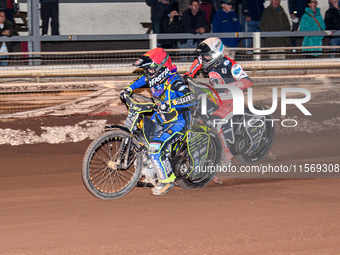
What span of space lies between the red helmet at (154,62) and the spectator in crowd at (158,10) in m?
6.24

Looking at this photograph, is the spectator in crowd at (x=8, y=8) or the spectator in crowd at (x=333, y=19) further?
the spectator in crowd at (x=333, y=19)

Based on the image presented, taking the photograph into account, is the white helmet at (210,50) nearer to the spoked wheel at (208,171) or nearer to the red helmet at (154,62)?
the spoked wheel at (208,171)

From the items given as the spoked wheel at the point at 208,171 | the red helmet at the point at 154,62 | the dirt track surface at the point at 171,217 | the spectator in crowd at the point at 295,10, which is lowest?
the dirt track surface at the point at 171,217

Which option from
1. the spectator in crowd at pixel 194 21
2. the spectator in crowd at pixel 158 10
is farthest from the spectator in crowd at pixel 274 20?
the spectator in crowd at pixel 158 10

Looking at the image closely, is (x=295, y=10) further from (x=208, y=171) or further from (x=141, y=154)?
(x=141, y=154)

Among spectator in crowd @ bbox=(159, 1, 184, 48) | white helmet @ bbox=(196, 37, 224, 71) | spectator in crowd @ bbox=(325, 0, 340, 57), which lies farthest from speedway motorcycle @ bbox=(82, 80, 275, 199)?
spectator in crowd @ bbox=(325, 0, 340, 57)

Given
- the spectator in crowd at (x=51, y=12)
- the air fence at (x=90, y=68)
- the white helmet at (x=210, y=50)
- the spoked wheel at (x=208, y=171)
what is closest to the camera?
the spoked wheel at (x=208, y=171)

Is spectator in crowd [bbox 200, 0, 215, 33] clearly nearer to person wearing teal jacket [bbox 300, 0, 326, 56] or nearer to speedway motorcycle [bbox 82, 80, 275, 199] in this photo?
person wearing teal jacket [bbox 300, 0, 326, 56]

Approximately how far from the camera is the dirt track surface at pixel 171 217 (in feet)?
20.5

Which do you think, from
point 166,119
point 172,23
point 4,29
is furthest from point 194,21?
point 166,119

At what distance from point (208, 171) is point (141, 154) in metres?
1.05

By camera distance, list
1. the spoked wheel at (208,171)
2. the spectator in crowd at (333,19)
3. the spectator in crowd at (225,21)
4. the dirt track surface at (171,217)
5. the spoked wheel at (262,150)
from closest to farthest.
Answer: the dirt track surface at (171,217) → the spoked wheel at (208,171) → the spoked wheel at (262,150) → the spectator in crowd at (225,21) → the spectator in crowd at (333,19)

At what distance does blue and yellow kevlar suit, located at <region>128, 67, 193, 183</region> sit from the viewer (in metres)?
7.94

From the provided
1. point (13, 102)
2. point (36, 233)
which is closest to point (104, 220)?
point (36, 233)
